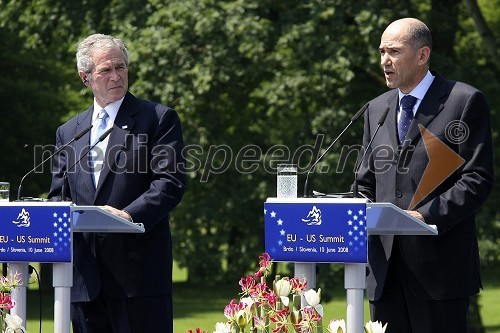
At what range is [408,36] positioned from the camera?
5.50m

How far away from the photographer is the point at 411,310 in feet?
17.7

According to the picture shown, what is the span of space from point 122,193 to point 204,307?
64.8 feet

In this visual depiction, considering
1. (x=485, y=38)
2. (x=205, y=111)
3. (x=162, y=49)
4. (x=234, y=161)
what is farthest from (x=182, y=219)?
(x=485, y=38)

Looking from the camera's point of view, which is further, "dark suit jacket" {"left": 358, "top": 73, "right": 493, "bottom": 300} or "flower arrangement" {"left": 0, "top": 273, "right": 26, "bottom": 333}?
"dark suit jacket" {"left": 358, "top": 73, "right": 493, "bottom": 300}

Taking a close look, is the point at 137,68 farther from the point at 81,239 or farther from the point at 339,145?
the point at 81,239

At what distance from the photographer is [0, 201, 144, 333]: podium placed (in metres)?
5.00

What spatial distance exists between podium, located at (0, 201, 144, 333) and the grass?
1193 cm

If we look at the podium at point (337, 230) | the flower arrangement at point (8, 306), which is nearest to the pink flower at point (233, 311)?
the podium at point (337, 230)

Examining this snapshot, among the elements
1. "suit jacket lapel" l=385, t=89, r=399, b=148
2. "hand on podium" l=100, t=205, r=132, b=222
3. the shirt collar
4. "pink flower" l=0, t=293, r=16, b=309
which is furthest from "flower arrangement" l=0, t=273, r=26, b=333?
the shirt collar

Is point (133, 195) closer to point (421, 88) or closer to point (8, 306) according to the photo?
point (8, 306)

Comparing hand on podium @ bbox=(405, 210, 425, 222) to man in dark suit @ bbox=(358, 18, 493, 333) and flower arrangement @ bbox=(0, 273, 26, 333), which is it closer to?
man in dark suit @ bbox=(358, 18, 493, 333)

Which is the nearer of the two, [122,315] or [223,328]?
[223,328]

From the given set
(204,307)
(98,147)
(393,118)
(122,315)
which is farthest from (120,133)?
(204,307)

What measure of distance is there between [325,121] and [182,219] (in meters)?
4.49
